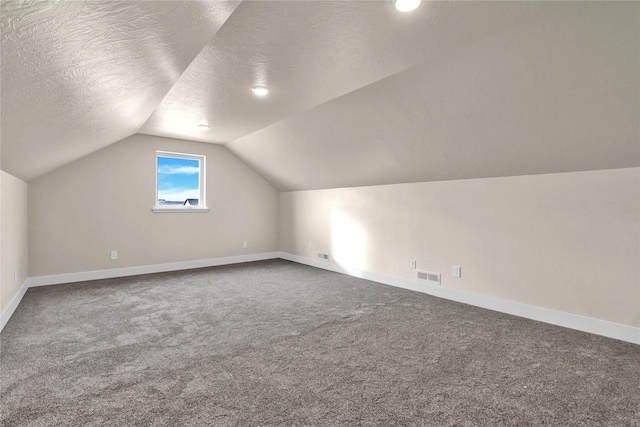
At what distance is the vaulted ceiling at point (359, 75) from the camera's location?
1486 millimetres

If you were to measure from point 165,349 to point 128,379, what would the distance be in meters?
0.44

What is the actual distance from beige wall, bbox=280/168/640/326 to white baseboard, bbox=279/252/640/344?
55 millimetres

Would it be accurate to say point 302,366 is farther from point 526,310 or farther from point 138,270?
point 138,270

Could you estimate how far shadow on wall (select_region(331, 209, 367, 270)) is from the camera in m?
4.97

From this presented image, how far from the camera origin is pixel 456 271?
376 centimetres

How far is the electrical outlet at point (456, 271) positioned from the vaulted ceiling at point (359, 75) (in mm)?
1020

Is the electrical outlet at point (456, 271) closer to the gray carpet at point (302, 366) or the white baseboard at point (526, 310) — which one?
the white baseboard at point (526, 310)

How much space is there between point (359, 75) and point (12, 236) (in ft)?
12.0

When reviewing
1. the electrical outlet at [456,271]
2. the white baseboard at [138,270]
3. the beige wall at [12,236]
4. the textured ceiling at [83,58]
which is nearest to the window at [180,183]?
the white baseboard at [138,270]

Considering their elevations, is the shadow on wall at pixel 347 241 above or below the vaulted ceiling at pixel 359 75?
below

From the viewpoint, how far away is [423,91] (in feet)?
9.14

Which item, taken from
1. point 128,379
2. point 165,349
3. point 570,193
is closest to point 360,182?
point 570,193

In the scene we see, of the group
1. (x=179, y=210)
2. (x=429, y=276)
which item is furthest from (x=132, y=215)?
(x=429, y=276)

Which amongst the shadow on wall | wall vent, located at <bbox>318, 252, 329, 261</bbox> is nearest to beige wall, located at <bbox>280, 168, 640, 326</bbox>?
the shadow on wall
